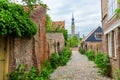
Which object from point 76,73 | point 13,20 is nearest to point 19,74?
point 13,20

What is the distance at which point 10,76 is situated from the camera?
37.7 feet

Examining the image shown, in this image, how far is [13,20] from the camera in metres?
11.1

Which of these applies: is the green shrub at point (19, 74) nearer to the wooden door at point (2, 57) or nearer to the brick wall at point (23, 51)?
the brick wall at point (23, 51)

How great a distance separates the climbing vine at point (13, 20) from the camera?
1052 cm

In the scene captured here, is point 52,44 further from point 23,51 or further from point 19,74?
point 19,74

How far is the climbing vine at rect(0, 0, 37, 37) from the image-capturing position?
10.5m

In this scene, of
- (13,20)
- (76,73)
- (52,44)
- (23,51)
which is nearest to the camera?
(13,20)

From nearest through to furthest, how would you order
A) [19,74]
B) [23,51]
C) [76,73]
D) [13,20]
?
[13,20] < [19,74] < [23,51] < [76,73]

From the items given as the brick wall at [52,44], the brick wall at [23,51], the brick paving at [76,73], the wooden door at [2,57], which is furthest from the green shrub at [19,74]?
the brick wall at [52,44]

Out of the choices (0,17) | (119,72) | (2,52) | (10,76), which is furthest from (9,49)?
(119,72)

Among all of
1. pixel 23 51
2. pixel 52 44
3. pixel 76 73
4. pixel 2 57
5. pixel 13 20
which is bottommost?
pixel 76 73

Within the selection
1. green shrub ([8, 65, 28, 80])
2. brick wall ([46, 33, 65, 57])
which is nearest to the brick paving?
brick wall ([46, 33, 65, 57])

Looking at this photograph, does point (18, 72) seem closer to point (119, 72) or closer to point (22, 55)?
point (22, 55)

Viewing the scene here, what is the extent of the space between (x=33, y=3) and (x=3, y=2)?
2.81 metres
